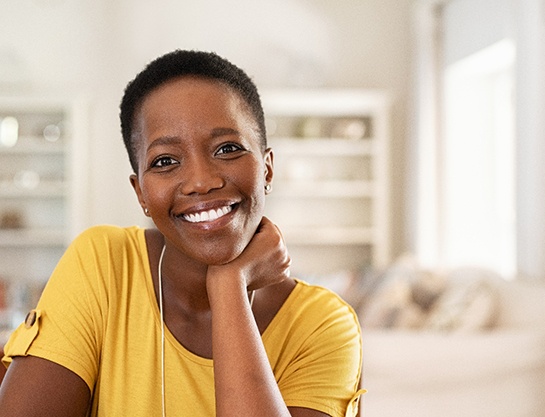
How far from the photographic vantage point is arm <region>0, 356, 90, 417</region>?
126 cm

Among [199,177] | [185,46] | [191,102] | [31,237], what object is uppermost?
[185,46]

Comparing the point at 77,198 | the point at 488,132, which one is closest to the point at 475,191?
the point at 488,132

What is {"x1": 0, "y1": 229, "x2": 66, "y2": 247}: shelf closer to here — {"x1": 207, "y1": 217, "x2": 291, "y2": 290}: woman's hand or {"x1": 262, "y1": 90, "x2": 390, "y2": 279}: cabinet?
{"x1": 262, "y1": 90, "x2": 390, "y2": 279}: cabinet

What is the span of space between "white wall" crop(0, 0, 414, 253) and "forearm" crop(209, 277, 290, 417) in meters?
5.54

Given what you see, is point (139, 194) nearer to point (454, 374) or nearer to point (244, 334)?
point (244, 334)

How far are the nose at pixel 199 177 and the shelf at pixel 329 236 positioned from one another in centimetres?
528

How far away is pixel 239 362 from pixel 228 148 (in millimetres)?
325

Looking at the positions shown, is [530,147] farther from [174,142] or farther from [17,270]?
[17,270]

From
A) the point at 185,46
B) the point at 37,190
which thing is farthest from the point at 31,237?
the point at 185,46

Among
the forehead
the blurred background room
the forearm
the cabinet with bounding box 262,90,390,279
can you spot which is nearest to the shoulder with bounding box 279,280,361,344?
the forearm

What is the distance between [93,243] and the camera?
1469mm

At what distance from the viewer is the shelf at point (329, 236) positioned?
6605mm

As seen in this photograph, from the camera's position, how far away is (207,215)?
4.37 ft

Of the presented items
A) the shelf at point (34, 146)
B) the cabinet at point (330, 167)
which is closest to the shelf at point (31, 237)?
the shelf at point (34, 146)
